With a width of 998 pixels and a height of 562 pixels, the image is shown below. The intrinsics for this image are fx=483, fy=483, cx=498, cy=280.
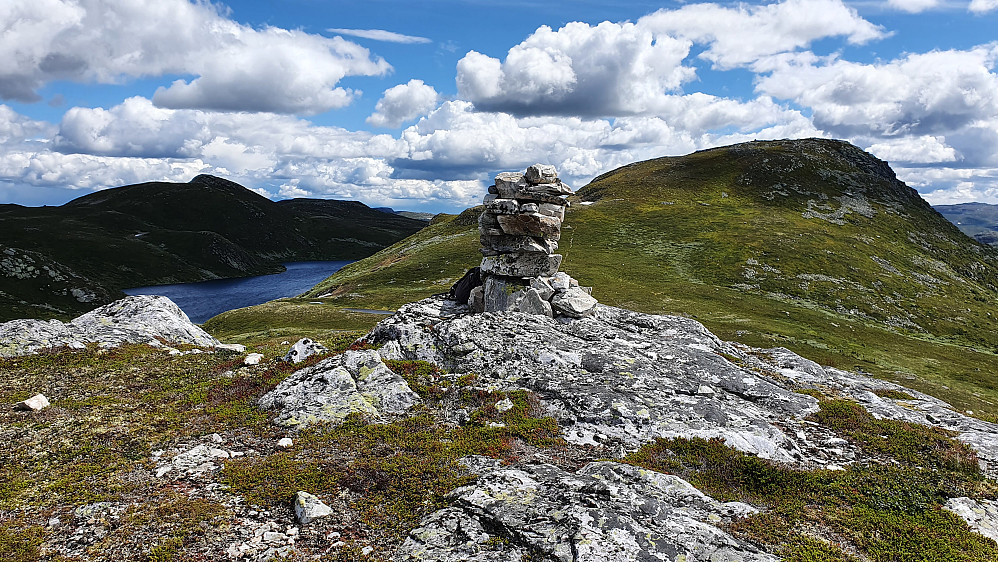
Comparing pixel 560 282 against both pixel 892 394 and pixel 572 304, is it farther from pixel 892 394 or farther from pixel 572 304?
pixel 892 394

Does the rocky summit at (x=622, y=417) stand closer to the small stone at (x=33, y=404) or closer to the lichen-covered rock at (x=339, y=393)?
the lichen-covered rock at (x=339, y=393)

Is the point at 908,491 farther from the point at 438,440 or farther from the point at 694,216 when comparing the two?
the point at 694,216

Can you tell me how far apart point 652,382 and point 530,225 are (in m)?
21.4

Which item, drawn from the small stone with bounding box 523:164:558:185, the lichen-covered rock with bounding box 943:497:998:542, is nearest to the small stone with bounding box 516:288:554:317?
the small stone with bounding box 523:164:558:185

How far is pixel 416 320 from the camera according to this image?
34781 millimetres

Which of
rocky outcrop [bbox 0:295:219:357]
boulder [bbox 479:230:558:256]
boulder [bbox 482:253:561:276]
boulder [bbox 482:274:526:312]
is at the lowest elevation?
rocky outcrop [bbox 0:295:219:357]

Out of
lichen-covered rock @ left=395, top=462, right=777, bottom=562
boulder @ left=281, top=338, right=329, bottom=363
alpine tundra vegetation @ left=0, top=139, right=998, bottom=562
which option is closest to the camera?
lichen-covered rock @ left=395, top=462, right=777, bottom=562

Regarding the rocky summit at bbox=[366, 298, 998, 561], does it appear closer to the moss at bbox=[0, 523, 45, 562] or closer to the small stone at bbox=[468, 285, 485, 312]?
the small stone at bbox=[468, 285, 485, 312]

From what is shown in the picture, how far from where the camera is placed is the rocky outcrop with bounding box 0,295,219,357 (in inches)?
1182

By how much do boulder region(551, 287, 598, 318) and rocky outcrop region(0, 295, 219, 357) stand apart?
27.9m

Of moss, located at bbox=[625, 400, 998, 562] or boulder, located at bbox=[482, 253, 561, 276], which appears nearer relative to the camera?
moss, located at bbox=[625, 400, 998, 562]

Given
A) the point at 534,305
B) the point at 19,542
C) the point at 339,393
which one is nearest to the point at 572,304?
the point at 534,305

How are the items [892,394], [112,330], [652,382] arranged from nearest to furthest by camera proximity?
[652,382], [892,394], [112,330]

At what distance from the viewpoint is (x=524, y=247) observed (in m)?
42.2
